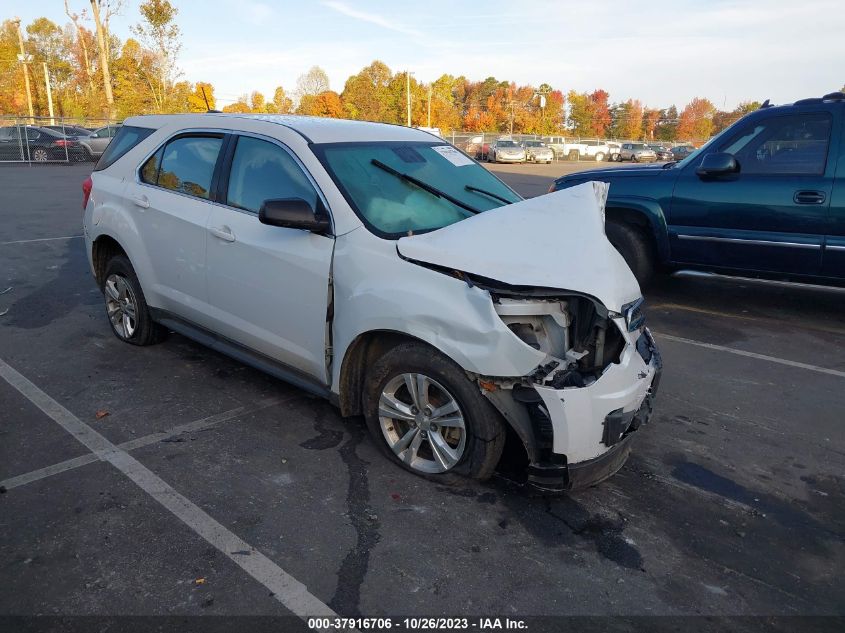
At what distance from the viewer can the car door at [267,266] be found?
3.67 m

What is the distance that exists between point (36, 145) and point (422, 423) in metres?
29.8

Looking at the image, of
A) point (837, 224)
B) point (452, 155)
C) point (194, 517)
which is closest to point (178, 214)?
point (452, 155)

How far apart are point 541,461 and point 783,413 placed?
7.53 ft

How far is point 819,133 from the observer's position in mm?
6090

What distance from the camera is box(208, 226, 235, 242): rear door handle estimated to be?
13.3ft

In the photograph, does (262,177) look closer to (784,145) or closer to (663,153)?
(784,145)

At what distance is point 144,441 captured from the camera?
3801 millimetres

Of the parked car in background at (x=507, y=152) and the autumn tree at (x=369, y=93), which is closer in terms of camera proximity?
the parked car in background at (x=507, y=152)

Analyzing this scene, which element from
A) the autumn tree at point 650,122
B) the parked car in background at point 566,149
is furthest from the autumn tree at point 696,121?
the parked car in background at point 566,149

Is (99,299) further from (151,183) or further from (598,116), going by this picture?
(598,116)

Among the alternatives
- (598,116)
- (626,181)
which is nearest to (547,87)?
(598,116)

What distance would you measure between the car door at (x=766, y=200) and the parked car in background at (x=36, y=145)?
2821 centimetres

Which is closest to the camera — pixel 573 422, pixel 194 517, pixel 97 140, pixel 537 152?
pixel 573 422

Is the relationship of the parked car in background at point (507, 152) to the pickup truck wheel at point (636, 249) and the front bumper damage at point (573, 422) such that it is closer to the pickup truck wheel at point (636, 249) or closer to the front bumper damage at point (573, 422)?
the pickup truck wheel at point (636, 249)
